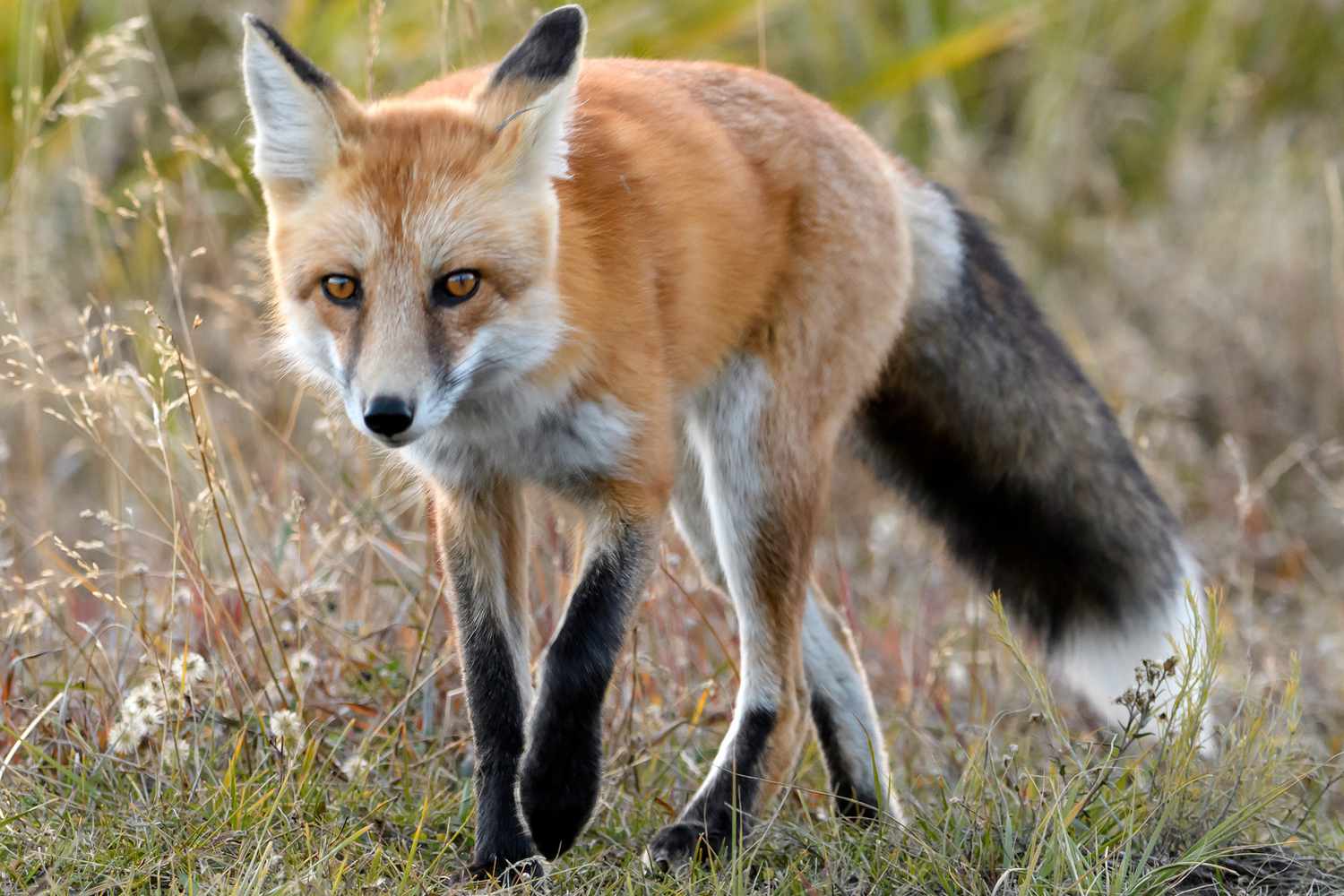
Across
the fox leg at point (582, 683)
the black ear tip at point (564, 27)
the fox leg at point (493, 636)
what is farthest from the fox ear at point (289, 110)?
the fox leg at point (582, 683)

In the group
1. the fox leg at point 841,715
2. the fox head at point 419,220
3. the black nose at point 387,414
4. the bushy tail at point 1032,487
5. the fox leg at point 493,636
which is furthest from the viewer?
the bushy tail at point 1032,487

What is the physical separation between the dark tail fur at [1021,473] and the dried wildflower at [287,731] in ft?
5.28

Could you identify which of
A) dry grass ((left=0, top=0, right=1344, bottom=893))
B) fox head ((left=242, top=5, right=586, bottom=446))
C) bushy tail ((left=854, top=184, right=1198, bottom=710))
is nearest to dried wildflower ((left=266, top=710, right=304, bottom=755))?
dry grass ((left=0, top=0, right=1344, bottom=893))

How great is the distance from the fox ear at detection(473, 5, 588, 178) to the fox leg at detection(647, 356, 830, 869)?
2.53 ft

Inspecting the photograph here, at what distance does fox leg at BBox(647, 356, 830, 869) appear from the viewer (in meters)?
3.23

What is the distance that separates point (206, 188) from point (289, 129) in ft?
14.0

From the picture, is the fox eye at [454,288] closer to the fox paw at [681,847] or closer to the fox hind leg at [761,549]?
the fox hind leg at [761,549]

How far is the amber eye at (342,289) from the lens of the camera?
8.33 ft

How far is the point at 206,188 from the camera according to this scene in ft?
21.8

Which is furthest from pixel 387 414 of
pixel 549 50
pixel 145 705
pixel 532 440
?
pixel 145 705

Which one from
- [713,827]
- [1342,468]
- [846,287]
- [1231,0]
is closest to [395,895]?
[713,827]

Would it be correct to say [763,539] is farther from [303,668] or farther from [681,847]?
[303,668]

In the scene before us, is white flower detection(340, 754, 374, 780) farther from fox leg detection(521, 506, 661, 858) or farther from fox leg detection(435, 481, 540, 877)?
fox leg detection(521, 506, 661, 858)

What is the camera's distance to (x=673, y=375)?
3.11 meters
